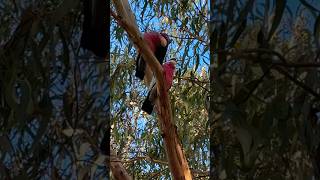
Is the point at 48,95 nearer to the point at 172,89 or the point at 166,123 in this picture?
the point at 166,123

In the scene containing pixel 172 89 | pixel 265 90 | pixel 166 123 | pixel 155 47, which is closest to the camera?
pixel 265 90

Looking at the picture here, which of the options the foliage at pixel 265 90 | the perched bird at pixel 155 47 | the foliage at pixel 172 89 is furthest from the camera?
the foliage at pixel 172 89

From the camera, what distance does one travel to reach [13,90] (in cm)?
98

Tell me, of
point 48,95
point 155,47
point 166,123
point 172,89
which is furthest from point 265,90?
point 172,89

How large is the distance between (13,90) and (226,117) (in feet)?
1.05

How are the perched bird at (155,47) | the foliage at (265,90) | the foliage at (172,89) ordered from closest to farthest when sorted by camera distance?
the foliage at (265,90)
the perched bird at (155,47)
the foliage at (172,89)

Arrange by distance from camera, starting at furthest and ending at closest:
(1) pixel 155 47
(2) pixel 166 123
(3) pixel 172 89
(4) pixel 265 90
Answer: (3) pixel 172 89 < (1) pixel 155 47 < (2) pixel 166 123 < (4) pixel 265 90

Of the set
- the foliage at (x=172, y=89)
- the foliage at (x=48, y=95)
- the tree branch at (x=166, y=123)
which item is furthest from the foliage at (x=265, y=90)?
the foliage at (x=172, y=89)

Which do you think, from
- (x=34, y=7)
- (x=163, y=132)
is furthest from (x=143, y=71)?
(x=34, y=7)

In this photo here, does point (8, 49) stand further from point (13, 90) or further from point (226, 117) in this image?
point (226, 117)

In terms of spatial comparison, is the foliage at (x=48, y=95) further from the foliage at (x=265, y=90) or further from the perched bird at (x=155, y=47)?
the perched bird at (x=155, y=47)

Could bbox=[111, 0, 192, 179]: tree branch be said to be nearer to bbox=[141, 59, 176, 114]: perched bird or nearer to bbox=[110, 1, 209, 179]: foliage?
bbox=[141, 59, 176, 114]: perched bird

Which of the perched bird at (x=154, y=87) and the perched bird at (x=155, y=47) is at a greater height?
the perched bird at (x=155, y=47)

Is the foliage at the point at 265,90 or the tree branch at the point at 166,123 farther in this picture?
the tree branch at the point at 166,123
